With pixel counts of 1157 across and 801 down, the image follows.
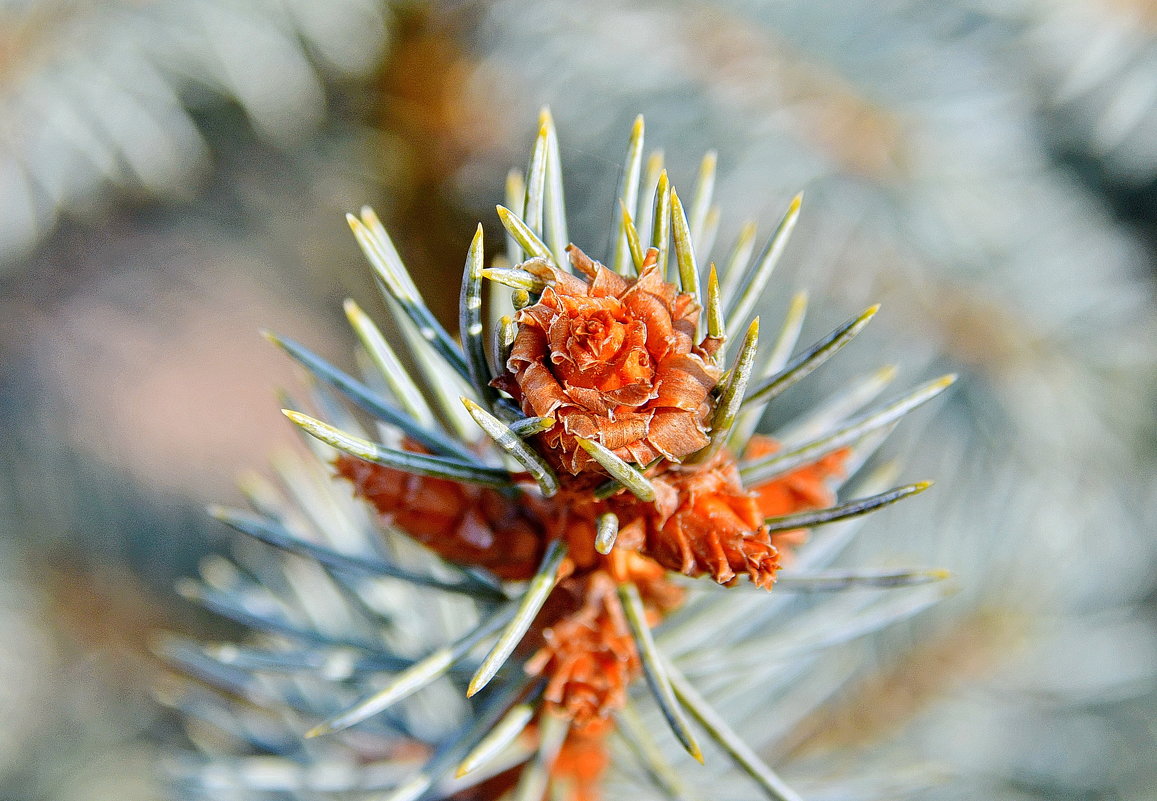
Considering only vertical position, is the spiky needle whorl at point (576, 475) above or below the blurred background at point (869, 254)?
below

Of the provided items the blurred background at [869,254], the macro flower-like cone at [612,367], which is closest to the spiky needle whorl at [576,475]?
the macro flower-like cone at [612,367]

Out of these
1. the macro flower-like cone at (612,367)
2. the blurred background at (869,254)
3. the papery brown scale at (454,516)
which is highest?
the blurred background at (869,254)

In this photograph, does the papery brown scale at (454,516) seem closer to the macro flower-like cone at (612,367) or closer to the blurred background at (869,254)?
the macro flower-like cone at (612,367)

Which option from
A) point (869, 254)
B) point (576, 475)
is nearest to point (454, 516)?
point (576, 475)

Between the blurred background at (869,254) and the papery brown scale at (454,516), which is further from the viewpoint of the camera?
the blurred background at (869,254)

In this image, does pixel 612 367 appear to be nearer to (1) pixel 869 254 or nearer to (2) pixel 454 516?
(2) pixel 454 516

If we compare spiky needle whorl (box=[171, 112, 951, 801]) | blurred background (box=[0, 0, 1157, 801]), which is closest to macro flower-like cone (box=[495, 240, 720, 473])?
spiky needle whorl (box=[171, 112, 951, 801])

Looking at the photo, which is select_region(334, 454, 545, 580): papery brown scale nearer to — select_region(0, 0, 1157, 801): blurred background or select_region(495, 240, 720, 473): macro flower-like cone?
select_region(495, 240, 720, 473): macro flower-like cone
